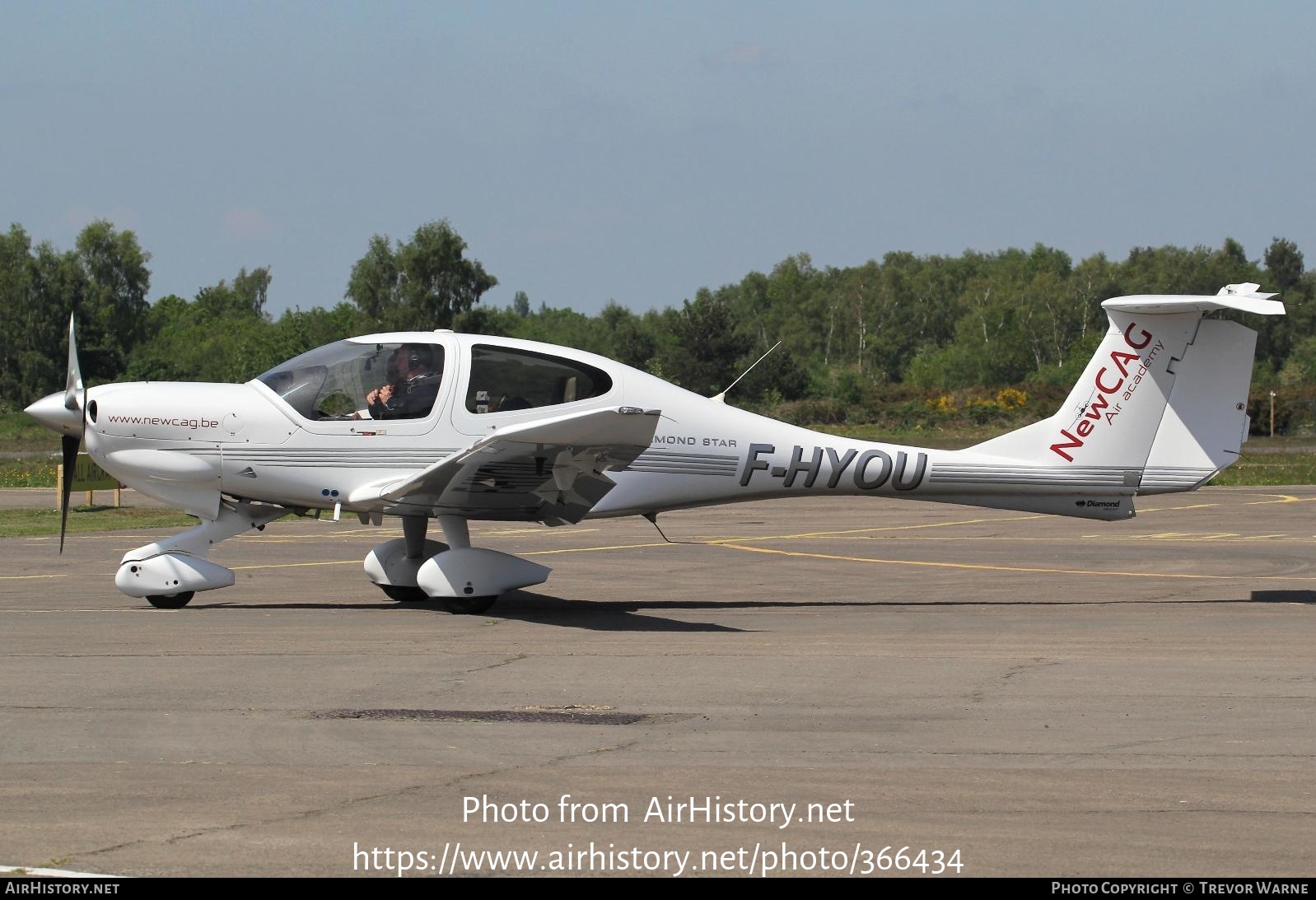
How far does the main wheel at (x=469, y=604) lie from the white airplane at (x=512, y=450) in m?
0.02

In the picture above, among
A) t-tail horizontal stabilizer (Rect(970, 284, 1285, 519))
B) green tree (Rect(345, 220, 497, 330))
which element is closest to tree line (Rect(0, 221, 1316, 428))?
green tree (Rect(345, 220, 497, 330))

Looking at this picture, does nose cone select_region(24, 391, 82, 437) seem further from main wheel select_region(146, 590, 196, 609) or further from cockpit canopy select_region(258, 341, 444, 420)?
cockpit canopy select_region(258, 341, 444, 420)

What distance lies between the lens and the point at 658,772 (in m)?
6.76

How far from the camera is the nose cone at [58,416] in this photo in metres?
13.1

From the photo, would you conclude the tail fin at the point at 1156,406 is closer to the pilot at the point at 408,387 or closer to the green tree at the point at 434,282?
the pilot at the point at 408,387

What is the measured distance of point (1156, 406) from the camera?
13.9 meters

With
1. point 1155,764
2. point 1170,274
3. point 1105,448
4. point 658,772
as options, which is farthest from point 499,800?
point 1170,274

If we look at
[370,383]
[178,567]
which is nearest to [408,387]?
[370,383]

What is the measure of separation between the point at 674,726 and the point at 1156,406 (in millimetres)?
7961

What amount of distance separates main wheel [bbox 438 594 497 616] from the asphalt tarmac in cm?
21

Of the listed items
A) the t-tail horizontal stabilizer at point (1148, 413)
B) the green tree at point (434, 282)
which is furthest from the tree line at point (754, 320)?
the t-tail horizontal stabilizer at point (1148, 413)

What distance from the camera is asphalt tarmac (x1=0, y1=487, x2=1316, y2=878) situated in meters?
5.50
